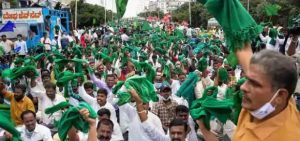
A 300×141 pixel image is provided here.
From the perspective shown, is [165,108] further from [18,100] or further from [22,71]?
[22,71]

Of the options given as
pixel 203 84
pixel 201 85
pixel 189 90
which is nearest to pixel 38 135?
pixel 189 90

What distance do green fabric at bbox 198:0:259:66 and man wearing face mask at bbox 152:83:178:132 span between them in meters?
4.35

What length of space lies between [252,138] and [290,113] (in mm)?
203

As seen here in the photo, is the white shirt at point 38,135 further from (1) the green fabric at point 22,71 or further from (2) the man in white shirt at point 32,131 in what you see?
(1) the green fabric at point 22,71

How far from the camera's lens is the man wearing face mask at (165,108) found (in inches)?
280

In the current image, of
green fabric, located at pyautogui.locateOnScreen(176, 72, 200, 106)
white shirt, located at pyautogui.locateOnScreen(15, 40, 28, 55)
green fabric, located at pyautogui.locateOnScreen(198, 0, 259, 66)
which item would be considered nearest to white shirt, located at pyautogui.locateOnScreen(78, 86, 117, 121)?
green fabric, located at pyautogui.locateOnScreen(176, 72, 200, 106)

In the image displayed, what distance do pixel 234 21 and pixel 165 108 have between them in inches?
178

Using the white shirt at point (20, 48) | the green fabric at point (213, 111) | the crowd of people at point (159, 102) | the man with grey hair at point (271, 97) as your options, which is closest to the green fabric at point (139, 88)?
the crowd of people at point (159, 102)

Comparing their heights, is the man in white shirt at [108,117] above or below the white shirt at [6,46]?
below

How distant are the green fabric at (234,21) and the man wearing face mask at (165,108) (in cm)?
435

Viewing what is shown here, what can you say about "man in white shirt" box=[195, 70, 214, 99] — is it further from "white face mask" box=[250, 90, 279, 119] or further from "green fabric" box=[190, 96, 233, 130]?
"white face mask" box=[250, 90, 279, 119]

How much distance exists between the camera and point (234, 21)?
274cm

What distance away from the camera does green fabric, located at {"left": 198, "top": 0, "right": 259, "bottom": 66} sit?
273 cm

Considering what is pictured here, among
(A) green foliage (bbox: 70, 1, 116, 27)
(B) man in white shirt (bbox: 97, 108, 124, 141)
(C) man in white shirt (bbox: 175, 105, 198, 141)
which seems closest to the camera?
(C) man in white shirt (bbox: 175, 105, 198, 141)
